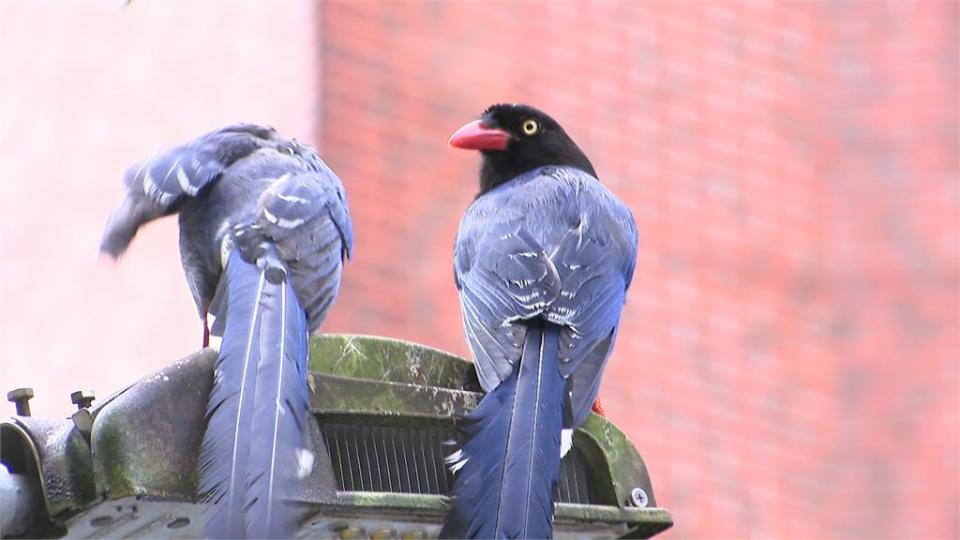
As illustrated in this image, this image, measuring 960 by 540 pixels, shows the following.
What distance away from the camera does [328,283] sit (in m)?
4.90

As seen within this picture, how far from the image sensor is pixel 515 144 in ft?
22.6

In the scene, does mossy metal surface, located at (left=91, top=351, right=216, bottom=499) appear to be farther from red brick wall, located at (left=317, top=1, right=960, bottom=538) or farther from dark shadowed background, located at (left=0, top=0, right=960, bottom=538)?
red brick wall, located at (left=317, top=1, right=960, bottom=538)

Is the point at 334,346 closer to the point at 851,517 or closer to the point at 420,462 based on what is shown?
the point at 420,462

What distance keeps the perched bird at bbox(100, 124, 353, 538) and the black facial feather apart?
130cm

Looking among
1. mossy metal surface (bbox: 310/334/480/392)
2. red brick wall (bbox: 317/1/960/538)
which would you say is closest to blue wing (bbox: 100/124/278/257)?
mossy metal surface (bbox: 310/334/480/392)

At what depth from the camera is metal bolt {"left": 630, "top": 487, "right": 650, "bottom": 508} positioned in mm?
3854

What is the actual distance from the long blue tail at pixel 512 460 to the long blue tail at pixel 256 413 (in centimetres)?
38

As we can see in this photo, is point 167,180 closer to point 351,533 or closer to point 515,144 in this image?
point 515,144

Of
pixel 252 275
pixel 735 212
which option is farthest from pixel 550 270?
pixel 735 212

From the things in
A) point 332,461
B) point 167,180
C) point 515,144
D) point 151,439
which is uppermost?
point 515,144

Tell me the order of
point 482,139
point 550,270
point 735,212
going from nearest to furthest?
point 550,270
point 482,139
point 735,212

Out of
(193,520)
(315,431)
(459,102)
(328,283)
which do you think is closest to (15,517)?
(193,520)

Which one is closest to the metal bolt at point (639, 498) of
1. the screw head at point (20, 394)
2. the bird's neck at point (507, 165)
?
the screw head at point (20, 394)

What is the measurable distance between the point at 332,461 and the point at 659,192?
7.03 metres
